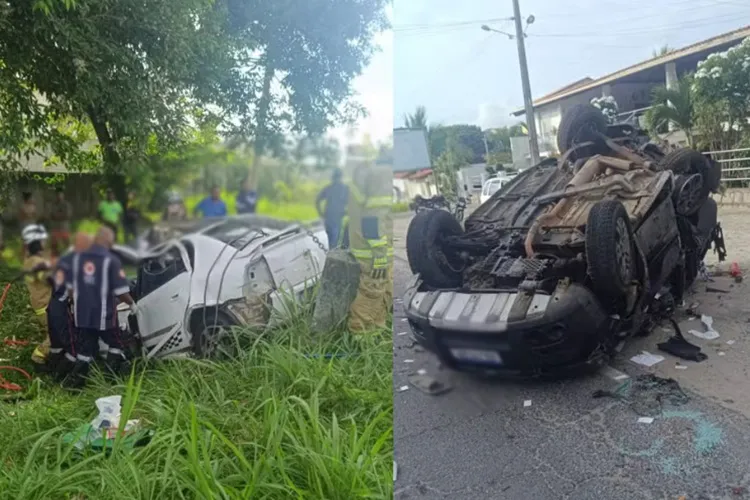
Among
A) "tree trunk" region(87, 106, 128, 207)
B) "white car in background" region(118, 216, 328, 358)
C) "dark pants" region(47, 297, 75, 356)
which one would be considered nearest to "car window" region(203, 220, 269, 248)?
"white car in background" region(118, 216, 328, 358)

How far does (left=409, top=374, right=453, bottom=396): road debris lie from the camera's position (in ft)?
5.07

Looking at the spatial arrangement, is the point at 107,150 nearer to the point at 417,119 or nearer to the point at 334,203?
the point at 334,203

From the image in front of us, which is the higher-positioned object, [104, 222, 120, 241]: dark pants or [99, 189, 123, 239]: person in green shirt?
[99, 189, 123, 239]: person in green shirt

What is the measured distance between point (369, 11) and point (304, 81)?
321mm

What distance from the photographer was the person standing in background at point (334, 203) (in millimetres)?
1739

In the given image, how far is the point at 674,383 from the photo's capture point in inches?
62.9

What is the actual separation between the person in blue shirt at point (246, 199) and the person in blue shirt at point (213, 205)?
0.05 metres

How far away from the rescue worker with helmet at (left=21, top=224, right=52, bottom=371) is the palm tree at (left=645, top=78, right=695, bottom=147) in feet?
6.26

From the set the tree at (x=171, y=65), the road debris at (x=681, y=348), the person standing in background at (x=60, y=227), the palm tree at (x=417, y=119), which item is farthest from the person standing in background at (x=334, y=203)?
the road debris at (x=681, y=348)

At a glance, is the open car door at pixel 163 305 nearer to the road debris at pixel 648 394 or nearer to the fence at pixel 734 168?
the road debris at pixel 648 394

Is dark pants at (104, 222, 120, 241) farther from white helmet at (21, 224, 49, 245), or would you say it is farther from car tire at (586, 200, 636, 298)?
car tire at (586, 200, 636, 298)

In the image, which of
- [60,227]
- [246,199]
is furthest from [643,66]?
[60,227]

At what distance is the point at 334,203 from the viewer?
1768 millimetres

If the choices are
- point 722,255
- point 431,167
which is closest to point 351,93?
point 431,167
